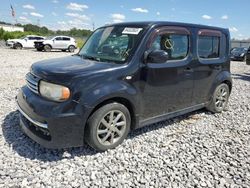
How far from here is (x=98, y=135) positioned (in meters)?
3.57

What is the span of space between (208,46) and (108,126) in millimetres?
2815

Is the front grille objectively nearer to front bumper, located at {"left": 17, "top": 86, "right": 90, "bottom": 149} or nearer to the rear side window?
front bumper, located at {"left": 17, "top": 86, "right": 90, "bottom": 149}

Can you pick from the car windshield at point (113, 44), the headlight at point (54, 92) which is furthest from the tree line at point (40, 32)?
the headlight at point (54, 92)

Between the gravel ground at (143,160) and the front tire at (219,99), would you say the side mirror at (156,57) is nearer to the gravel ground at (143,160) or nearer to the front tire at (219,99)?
the gravel ground at (143,160)

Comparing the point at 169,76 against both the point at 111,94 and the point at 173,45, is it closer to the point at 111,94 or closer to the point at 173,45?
the point at 173,45

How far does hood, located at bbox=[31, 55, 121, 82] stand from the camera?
3.26 metres

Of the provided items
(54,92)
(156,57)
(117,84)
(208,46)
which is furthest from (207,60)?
(54,92)

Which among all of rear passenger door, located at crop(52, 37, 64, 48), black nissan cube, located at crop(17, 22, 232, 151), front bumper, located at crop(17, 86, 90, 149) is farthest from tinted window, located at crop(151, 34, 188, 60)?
rear passenger door, located at crop(52, 37, 64, 48)

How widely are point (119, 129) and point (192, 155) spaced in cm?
116

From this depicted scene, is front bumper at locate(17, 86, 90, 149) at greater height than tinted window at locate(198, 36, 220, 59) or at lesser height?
lesser

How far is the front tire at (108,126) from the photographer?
343cm

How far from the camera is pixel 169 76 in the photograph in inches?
166

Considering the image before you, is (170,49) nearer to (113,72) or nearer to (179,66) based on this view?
(179,66)

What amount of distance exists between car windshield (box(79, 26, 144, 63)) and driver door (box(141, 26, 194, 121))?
30 centimetres
